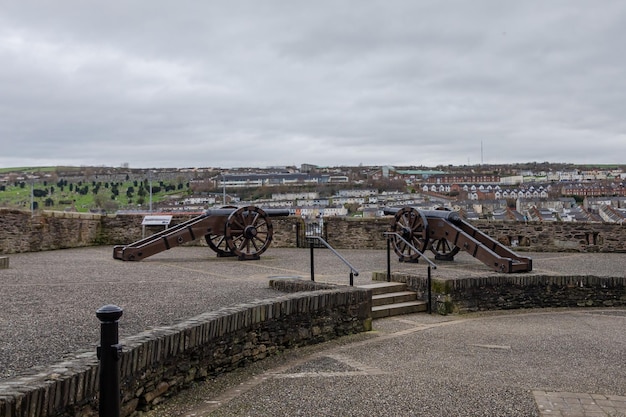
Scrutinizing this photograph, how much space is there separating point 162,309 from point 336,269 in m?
5.78

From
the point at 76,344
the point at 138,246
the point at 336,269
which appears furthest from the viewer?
the point at 138,246

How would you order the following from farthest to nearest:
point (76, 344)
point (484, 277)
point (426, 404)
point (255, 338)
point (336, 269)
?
point (336, 269) → point (484, 277) → point (255, 338) → point (76, 344) → point (426, 404)

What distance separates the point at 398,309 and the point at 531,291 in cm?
261

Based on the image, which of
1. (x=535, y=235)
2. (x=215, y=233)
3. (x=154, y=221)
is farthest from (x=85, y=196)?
(x=535, y=235)

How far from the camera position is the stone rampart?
1588 centimetres

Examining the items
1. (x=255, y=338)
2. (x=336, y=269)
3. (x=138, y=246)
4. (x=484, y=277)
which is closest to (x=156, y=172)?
(x=138, y=246)

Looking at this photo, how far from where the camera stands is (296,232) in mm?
18406

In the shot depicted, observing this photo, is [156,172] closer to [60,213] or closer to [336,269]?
[60,213]

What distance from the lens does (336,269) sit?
12594 mm

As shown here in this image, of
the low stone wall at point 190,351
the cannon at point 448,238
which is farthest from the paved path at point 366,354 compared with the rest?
the cannon at point 448,238

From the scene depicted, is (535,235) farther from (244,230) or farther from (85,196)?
(85,196)

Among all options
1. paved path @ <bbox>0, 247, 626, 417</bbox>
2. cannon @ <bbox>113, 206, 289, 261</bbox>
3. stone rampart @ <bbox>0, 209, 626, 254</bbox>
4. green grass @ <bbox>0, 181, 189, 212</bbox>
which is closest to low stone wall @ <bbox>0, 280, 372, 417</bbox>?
paved path @ <bbox>0, 247, 626, 417</bbox>

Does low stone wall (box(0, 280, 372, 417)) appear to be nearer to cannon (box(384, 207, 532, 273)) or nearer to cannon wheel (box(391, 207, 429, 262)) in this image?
cannon (box(384, 207, 532, 273))

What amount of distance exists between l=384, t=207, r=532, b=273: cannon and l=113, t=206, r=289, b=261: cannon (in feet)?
10.8
